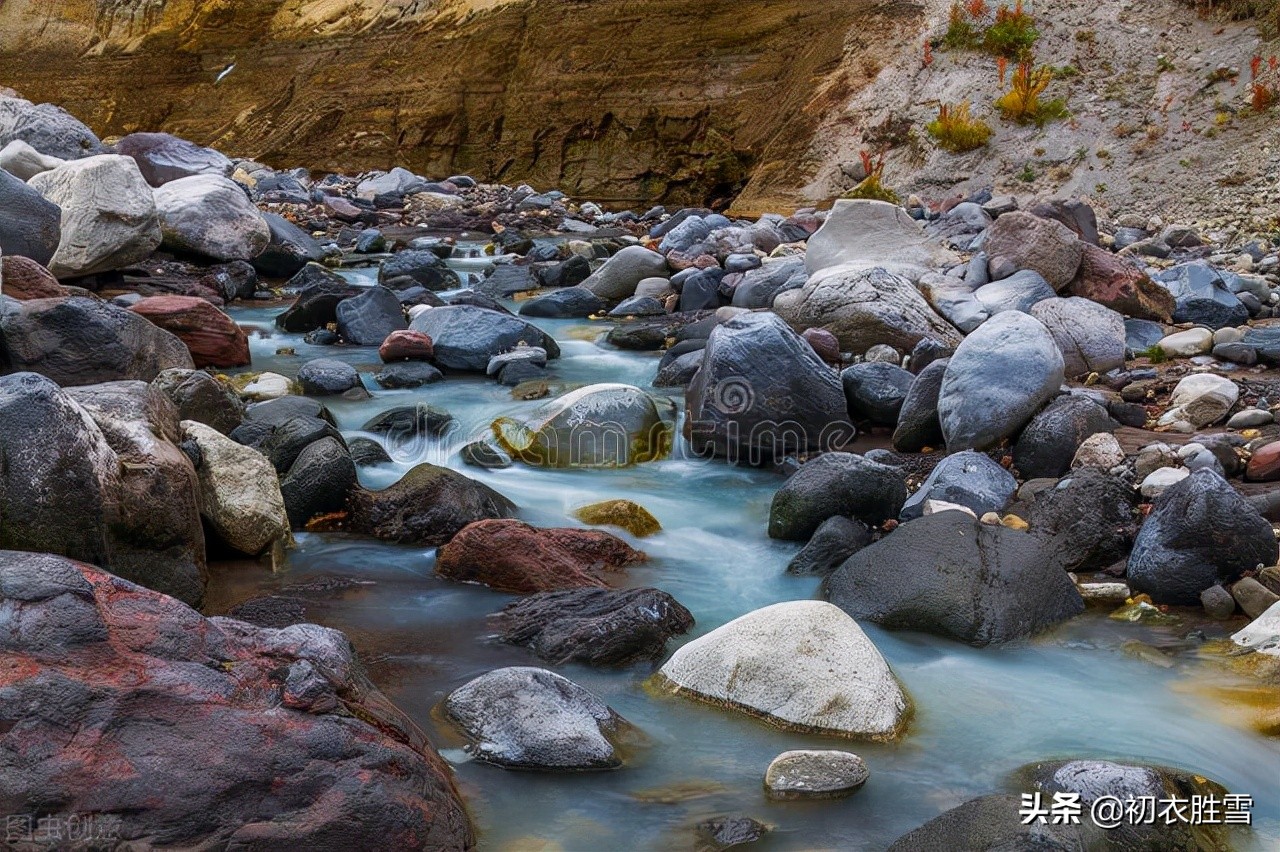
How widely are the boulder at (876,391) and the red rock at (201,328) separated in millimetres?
4389

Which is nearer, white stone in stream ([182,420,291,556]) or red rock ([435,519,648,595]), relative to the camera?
red rock ([435,519,648,595])

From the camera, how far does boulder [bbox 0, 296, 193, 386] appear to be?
5.80m

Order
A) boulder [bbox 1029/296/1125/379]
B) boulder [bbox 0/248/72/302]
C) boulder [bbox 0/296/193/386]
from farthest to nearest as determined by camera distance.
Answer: boulder [bbox 1029/296/1125/379] → boulder [bbox 0/248/72/302] → boulder [bbox 0/296/193/386]

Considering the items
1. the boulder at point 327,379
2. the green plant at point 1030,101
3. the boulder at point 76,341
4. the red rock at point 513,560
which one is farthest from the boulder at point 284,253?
the green plant at point 1030,101

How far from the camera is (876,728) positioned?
3.63m

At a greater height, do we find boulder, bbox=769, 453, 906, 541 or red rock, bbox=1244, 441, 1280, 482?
red rock, bbox=1244, 441, 1280, 482

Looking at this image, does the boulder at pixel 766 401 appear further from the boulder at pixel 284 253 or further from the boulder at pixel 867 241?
the boulder at pixel 284 253

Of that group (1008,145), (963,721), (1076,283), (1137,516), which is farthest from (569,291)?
(1008,145)

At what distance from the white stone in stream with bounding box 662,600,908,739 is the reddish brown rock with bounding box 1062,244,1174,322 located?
17.9ft

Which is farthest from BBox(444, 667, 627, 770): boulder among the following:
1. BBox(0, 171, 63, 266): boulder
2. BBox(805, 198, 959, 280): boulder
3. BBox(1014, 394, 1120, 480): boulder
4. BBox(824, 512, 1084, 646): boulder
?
BBox(0, 171, 63, 266): boulder

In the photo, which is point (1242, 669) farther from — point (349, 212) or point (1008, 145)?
point (349, 212)

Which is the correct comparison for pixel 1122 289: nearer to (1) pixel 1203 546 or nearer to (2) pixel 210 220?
(1) pixel 1203 546

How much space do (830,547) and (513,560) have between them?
56.6 inches

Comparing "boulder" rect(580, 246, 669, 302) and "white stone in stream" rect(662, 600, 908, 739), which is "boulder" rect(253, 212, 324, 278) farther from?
"white stone in stream" rect(662, 600, 908, 739)
